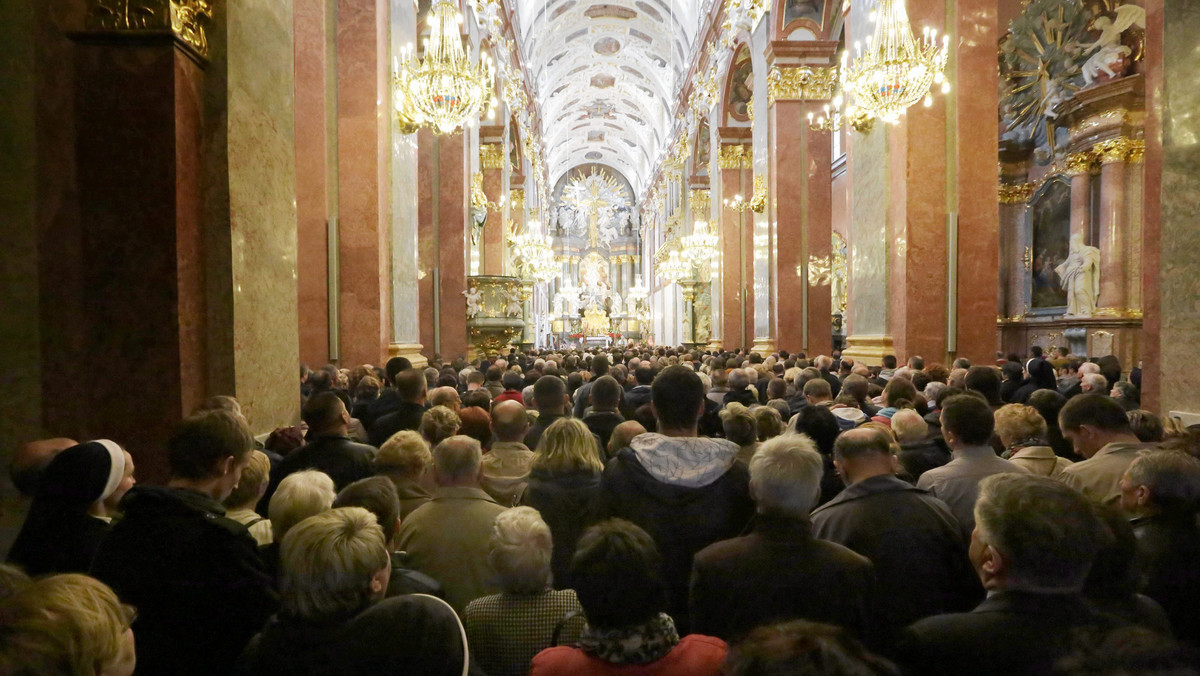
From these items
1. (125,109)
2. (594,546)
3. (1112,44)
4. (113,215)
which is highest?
(1112,44)

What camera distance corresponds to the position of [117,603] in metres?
1.41

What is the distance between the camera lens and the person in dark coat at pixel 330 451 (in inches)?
141

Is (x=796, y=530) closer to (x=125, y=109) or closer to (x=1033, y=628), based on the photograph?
(x=1033, y=628)

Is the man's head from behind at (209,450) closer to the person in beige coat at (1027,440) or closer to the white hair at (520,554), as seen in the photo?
the white hair at (520,554)

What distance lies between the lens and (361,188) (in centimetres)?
952

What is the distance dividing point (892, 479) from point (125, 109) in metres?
4.29

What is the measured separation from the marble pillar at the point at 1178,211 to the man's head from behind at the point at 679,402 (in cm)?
416

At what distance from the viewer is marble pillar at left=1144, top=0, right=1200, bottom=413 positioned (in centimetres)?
495

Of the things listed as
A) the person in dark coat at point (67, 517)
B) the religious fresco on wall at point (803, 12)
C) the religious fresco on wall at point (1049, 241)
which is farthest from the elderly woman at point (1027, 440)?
the religious fresco on wall at point (1049, 241)

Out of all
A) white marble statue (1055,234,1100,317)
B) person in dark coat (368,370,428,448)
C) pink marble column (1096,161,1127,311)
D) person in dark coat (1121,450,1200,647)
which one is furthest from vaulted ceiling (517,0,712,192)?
person in dark coat (1121,450,1200,647)

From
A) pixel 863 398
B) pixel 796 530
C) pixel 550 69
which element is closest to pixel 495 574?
pixel 796 530

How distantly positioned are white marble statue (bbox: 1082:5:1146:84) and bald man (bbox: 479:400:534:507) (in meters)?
16.2

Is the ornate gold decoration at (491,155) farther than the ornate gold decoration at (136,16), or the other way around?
the ornate gold decoration at (491,155)

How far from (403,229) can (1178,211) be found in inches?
353
